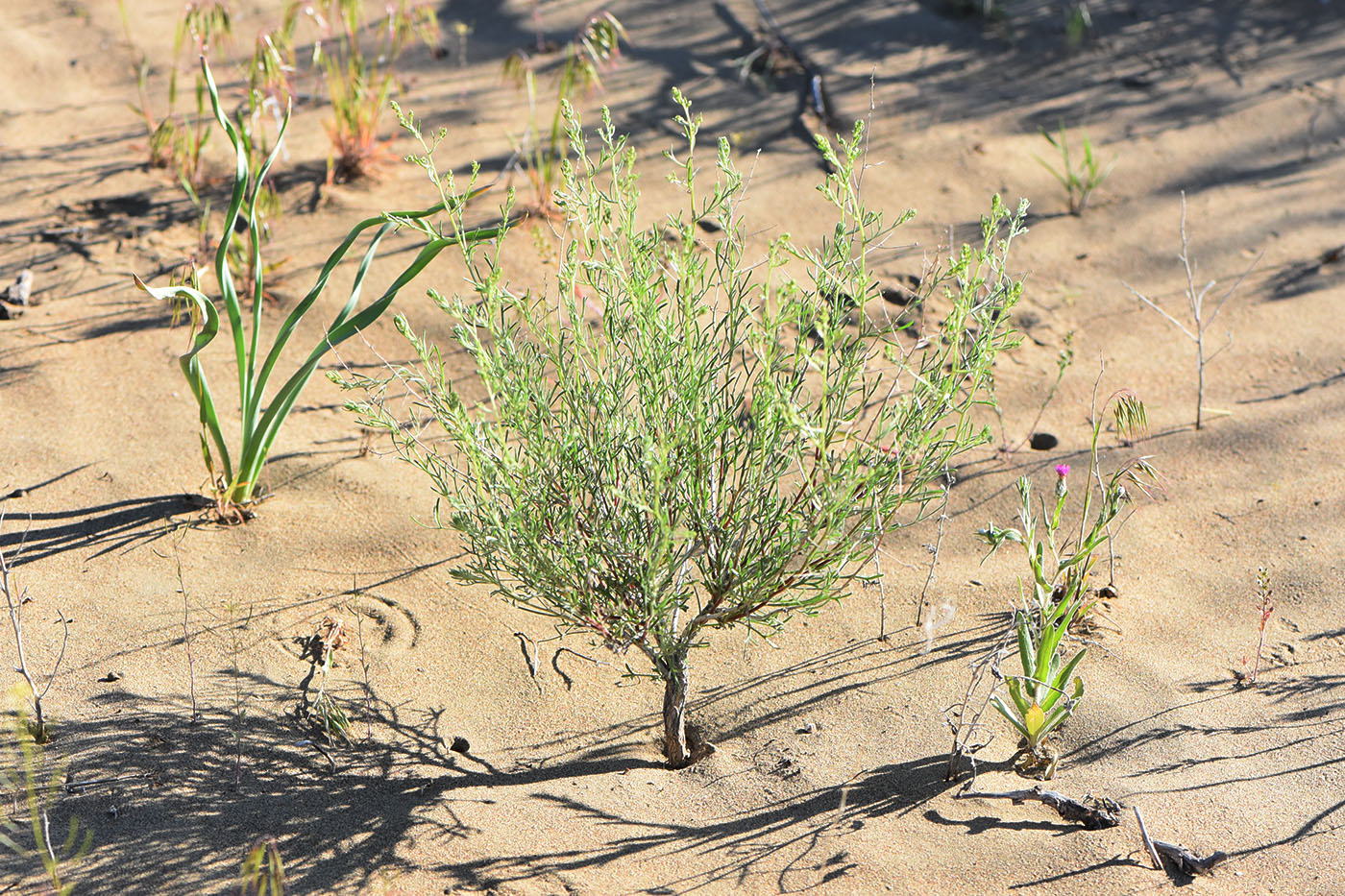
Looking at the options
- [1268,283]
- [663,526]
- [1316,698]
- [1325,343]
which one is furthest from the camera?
[1268,283]

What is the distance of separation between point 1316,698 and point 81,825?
285 cm

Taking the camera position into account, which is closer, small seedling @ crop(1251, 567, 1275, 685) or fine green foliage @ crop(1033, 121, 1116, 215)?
small seedling @ crop(1251, 567, 1275, 685)

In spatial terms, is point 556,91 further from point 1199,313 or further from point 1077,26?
point 1199,313

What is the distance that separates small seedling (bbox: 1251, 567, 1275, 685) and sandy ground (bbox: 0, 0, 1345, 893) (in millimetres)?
31

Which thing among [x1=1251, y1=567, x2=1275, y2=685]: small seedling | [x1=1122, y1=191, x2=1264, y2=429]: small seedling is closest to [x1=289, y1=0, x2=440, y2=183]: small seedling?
[x1=1122, y1=191, x2=1264, y2=429]: small seedling

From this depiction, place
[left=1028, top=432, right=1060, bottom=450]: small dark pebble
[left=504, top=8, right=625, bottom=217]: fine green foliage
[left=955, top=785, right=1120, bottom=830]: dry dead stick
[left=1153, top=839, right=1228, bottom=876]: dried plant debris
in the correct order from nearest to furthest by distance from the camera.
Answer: [left=1153, top=839, right=1228, bottom=876]: dried plant debris, [left=955, top=785, right=1120, bottom=830]: dry dead stick, [left=1028, top=432, right=1060, bottom=450]: small dark pebble, [left=504, top=8, right=625, bottom=217]: fine green foliage

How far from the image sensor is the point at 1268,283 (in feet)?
14.8

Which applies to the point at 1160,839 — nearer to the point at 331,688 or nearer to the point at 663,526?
the point at 663,526

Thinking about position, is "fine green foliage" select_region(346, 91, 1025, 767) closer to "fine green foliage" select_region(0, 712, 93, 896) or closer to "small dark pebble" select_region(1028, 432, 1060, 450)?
"fine green foliage" select_region(0, 712, 93, 896)

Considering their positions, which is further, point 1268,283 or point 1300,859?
point 1268,283

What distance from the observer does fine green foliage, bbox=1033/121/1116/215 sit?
15.6 feet

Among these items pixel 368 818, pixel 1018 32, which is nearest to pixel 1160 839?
pixel 368 818

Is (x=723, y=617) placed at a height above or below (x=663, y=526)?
below

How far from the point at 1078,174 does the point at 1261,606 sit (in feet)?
8.45
